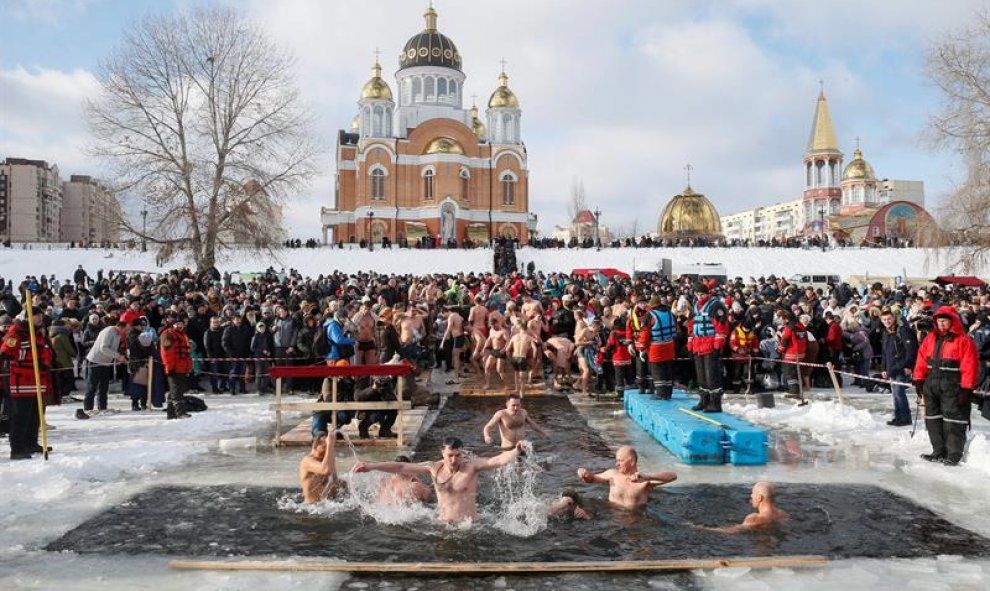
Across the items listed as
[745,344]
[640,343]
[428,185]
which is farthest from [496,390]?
[428,185]

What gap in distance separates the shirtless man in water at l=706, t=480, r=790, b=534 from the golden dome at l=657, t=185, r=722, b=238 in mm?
67823

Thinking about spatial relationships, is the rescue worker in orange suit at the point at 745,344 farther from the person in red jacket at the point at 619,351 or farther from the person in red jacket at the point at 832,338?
the person in red jacket at the point at 619,351

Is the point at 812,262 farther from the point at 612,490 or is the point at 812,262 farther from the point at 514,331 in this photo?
the point at 612,490

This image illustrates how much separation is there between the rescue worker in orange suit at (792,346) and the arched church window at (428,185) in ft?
163

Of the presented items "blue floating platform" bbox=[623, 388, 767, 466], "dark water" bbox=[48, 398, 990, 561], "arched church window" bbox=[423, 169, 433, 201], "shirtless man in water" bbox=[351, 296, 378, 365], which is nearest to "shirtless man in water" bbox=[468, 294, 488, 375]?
"shirtless man in water" bbox=[351, 296, 378, 365]

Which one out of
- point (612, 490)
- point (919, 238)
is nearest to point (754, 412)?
point (612, 490)

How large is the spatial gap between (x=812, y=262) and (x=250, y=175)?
3296cm

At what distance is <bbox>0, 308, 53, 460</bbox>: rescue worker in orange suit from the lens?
27.7 feet

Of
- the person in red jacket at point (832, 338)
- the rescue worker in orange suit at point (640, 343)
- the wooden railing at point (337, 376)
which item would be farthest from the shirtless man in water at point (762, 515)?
the person in red jacket at point (832, 338)

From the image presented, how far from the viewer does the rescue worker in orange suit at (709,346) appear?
1019 cm

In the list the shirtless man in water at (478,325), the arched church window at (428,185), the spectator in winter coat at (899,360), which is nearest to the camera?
the spectator in winter coat at (899,360)

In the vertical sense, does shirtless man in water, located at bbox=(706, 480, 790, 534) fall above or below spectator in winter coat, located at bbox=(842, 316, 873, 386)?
below

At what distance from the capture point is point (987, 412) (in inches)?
379

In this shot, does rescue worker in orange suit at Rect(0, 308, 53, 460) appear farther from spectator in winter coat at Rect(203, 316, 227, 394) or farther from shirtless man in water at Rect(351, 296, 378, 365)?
spectator in winter coat at Rect(203, 316, 227, 394)
